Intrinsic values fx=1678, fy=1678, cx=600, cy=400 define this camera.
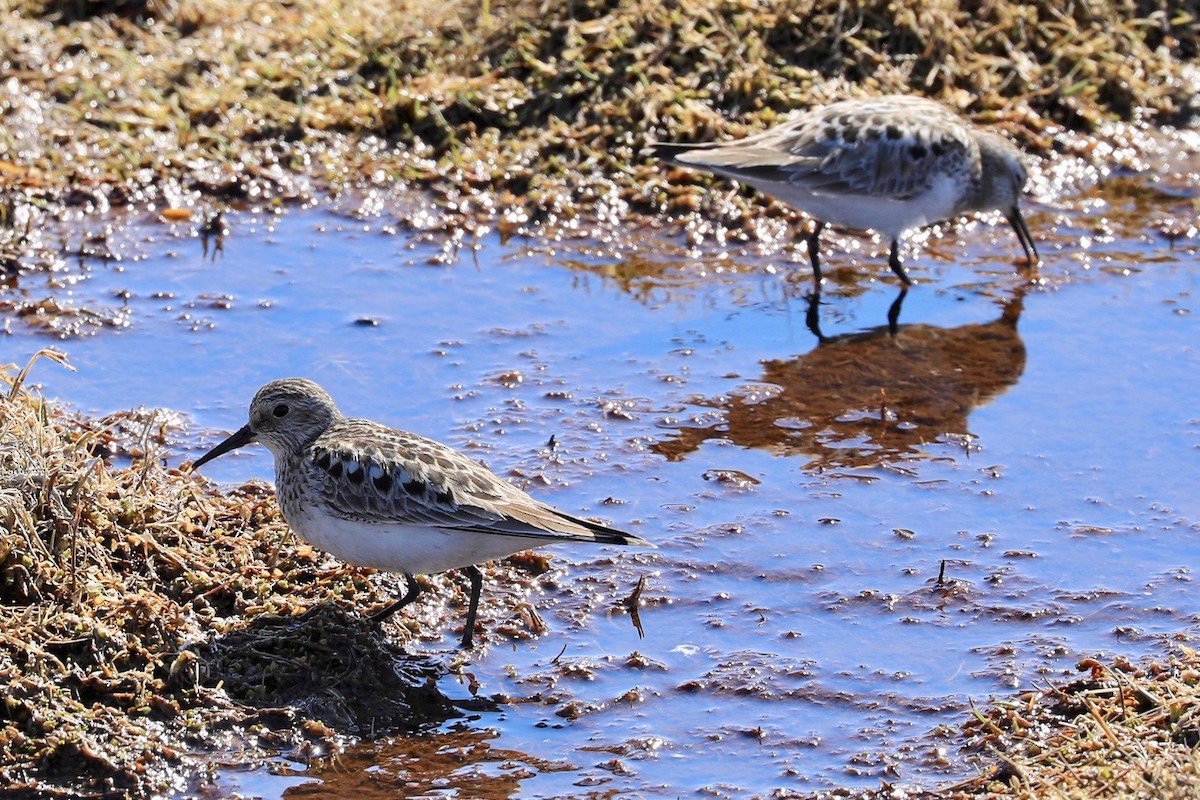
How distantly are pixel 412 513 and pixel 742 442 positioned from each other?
241 cm

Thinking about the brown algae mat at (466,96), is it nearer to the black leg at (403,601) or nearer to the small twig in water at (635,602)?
the black leg at (403,601)

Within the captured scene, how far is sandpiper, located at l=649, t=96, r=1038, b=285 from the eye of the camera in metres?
9.97

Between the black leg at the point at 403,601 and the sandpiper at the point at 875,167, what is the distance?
163 inches

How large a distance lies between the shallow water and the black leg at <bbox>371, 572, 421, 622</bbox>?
220mm

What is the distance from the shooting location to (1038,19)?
40.3ft

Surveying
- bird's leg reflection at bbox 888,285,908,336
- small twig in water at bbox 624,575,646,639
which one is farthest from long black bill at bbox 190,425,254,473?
bird's leg reflection at bbox 888,285,908,336

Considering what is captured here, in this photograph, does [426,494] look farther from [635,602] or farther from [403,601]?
[635,602]

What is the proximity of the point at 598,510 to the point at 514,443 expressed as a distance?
29.8 inches

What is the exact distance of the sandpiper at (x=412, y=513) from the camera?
21.1 ft

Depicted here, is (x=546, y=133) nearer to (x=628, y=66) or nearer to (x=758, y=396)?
(x=628, y=66)

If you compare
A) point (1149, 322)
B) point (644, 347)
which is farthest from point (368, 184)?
point (1149, 322)

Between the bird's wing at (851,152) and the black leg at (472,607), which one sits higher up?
the bird's wing at (851,152)

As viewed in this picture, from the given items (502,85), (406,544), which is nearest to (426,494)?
(406,544)

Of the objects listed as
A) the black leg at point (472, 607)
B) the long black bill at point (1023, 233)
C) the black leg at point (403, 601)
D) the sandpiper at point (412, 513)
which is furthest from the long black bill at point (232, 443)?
the long black bill at point (1023, 233)
